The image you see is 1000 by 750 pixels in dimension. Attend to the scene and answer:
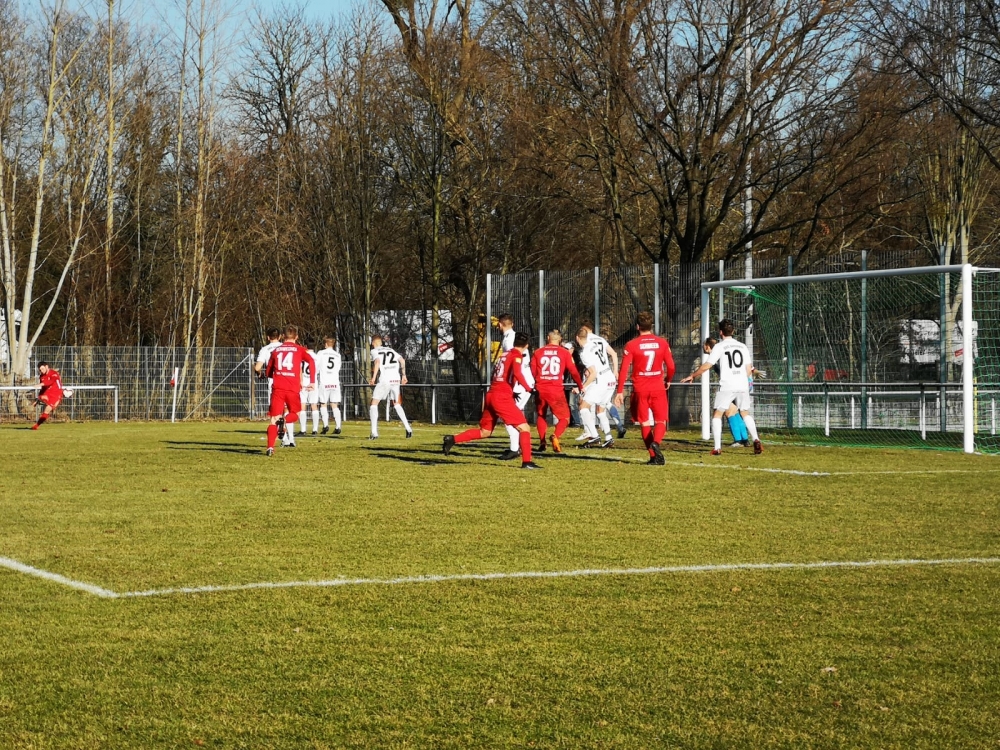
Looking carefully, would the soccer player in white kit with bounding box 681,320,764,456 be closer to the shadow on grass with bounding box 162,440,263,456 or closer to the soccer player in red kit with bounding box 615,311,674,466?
the soccer player in red kit with bounding box 615,311,674,466

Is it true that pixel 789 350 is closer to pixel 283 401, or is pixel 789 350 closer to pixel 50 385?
pixel 283 401

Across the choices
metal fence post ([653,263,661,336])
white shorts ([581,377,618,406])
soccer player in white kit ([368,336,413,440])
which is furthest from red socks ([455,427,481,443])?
metal fence post ([653,263,661,336])

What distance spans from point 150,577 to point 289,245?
33.1m

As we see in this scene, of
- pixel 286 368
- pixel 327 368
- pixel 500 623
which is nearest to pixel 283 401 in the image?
pixel 286 368

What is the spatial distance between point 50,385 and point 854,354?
19.3m

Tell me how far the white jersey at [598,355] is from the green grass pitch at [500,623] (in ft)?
25.5

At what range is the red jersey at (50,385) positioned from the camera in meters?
31.7

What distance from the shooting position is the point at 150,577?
25.9ft

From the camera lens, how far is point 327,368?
26.7 m

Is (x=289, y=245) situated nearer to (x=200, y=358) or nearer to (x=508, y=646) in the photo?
(x=200, y=358)

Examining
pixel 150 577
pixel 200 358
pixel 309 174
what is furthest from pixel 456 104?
pixel 150 577

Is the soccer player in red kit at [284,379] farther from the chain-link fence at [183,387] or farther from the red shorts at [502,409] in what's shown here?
the chain-link fence at [183,387]

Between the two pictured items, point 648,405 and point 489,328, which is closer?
point 648,405

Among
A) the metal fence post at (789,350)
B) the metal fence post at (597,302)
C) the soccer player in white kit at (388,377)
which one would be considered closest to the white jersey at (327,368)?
the soccer player in white kit at (388,377)
